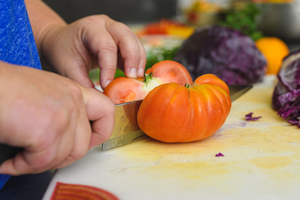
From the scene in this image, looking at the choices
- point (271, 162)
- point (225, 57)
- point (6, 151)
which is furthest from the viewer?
point (225, 57)

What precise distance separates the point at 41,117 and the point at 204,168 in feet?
1.23

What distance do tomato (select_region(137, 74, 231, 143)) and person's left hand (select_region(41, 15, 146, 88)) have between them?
23 cm

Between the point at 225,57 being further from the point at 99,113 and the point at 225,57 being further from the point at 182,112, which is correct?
the point at 99,113

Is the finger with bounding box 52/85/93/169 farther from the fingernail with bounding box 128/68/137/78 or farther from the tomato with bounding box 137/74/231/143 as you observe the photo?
the fingernail with bounding box 128/68/137/78

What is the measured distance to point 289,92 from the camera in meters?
1.05

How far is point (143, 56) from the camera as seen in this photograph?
1.03 meters

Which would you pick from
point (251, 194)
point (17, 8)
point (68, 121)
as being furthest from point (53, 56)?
point (251, 194)

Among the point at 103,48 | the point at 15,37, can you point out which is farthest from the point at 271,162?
the point at 15,37

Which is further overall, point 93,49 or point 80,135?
point 93,49

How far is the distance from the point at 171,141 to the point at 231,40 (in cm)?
102

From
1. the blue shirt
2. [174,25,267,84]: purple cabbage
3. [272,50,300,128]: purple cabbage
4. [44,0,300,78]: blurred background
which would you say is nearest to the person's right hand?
the blue shirt

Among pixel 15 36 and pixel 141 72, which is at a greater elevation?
pixel 15 36

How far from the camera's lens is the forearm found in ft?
3.98

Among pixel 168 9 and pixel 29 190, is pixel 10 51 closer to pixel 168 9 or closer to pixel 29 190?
pixel 29 190
